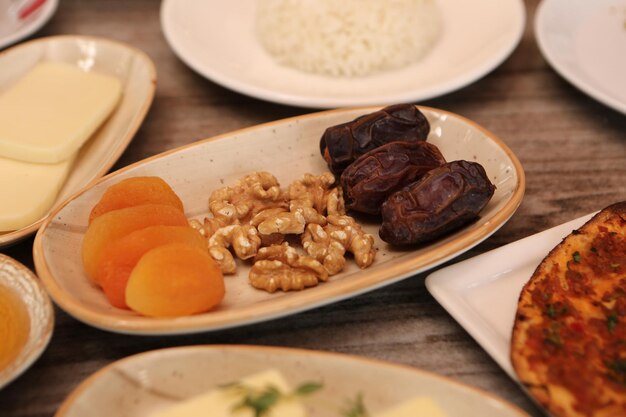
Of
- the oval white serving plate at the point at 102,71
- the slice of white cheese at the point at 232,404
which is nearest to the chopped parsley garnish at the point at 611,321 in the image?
the slice of white cheese at the point at 232,404

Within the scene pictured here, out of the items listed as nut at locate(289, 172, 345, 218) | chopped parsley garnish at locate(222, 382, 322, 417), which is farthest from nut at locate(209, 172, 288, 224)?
chopped parsley garnish at locate(222, 382, 322, 417)

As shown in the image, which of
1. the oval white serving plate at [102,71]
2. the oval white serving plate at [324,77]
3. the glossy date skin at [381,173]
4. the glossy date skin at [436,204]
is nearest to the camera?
the glossy date skin at [436,204]

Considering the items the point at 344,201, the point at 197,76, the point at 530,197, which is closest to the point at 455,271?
the point at 344,201

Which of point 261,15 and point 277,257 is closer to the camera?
point 277,257

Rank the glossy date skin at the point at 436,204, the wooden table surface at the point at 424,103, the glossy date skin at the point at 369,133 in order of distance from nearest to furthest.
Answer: the wooden table surface at the point at 424,103 → the glossy date skin at the point at 436,204 → the glossy date skin at the point at 369,133

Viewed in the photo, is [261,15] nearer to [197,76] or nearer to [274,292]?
[197,76]

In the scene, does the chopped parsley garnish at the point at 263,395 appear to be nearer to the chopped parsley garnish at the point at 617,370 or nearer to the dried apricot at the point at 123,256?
the dried apricot at the point at 123,256

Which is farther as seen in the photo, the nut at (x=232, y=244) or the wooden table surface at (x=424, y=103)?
the nut at (x=232, y=244)
